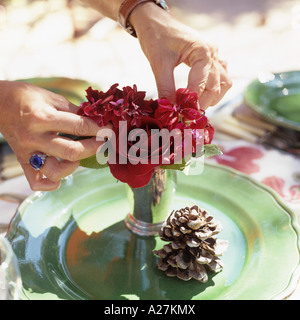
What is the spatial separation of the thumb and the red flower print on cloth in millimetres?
243

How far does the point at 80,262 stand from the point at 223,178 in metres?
0.32

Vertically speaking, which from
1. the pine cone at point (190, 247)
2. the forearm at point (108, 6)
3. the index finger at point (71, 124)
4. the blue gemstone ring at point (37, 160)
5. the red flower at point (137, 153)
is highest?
the forearm at point (108, 6)

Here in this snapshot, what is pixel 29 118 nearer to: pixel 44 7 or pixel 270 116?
pixel 270 116

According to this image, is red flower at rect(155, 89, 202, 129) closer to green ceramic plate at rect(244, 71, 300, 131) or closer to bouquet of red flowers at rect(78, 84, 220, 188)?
bouquet of red flowers at rect(78, 84, 220, 188)

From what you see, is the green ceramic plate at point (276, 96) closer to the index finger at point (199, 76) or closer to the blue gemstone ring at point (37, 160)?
the index finger at point (199, 76)

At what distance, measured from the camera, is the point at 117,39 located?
2008 millimetres

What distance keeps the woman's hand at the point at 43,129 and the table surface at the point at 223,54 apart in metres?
0.15

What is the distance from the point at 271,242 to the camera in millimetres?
609

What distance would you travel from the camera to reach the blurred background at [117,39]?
55.6 inches

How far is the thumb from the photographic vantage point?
65 centimetres

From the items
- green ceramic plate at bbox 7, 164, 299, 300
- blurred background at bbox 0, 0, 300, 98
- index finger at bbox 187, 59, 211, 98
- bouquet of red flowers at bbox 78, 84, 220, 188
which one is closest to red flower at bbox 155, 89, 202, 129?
bouquet of red flowers at bbox 78, 84, 220, 188

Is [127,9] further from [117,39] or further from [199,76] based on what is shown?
[117,39]

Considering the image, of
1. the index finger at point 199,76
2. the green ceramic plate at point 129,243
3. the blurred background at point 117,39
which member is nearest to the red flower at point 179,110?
the index finger at point 199,76
